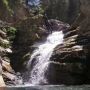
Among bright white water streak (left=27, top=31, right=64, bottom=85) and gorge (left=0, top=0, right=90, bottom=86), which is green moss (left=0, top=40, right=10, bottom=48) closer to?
gorge (left=0, top=0, right=90, bottom=86)

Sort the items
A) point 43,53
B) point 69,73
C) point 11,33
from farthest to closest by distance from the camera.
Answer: point 11,33, point 43,53, point 69,73

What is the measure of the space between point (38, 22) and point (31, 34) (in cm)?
439

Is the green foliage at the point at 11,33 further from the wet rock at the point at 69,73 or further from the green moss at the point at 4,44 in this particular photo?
the wet rock at the point at 69,73

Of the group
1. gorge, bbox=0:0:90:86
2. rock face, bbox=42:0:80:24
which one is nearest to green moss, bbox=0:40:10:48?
gorge, bbox=0:0:90:86

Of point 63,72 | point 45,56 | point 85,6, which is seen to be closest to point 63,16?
point 85,6

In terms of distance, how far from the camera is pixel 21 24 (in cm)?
6303

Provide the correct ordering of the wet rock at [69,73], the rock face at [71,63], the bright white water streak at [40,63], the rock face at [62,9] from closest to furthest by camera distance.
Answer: the wet rock at [69,73], the rock face at [71,63], the bright white water streak at [40,63], the rock face at [62,9]

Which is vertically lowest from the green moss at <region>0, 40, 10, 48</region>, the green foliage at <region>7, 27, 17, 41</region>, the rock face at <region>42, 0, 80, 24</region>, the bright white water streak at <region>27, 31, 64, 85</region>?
the bright white water streak at <region>27, 31, 64, 85</region>

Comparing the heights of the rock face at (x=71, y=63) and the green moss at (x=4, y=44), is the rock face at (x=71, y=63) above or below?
below

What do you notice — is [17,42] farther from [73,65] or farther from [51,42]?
[73,65]

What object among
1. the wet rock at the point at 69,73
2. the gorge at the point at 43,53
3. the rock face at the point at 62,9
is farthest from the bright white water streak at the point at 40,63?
the rock face at the point at 62,9

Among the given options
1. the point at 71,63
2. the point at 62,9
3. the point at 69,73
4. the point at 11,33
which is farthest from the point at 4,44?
the point at 62,9

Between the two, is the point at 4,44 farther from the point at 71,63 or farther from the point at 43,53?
the point at 71,63

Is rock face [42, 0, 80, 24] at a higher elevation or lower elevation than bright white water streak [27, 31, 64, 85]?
higher
